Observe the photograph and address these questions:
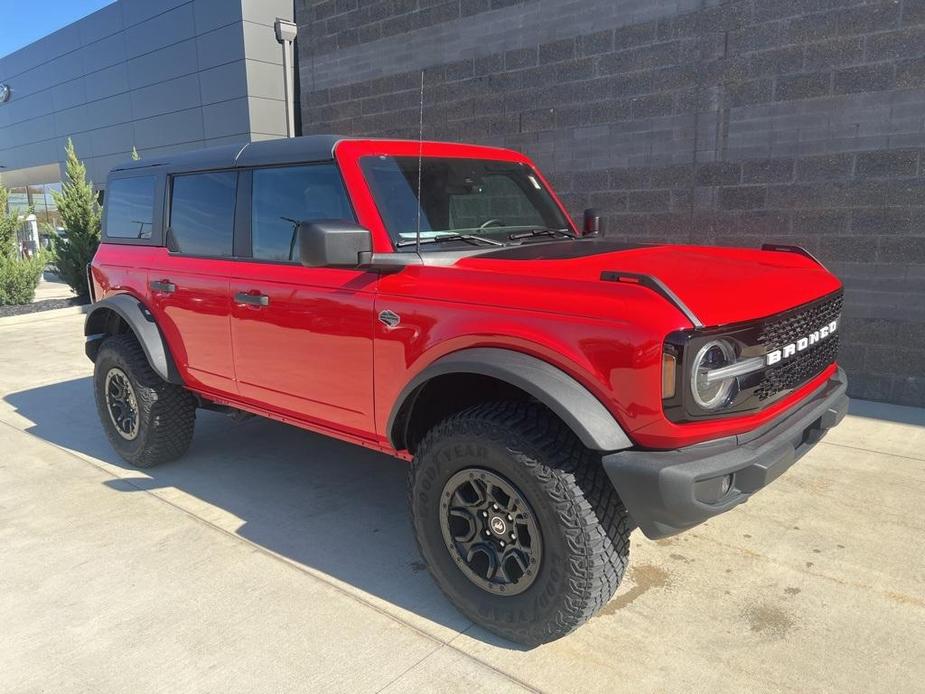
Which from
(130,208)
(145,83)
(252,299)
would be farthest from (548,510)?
(145,83)

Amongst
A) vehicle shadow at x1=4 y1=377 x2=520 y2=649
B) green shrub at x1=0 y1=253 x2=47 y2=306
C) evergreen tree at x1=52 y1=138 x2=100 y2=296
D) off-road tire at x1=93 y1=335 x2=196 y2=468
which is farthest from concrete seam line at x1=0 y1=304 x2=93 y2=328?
off-road tire at x1=93 y1=335 x2=196 y2=468

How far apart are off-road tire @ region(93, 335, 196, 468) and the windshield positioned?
2.12 meters

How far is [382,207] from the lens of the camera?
312cm

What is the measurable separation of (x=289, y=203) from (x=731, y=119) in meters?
4.51

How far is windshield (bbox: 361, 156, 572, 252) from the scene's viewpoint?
3.15 metres

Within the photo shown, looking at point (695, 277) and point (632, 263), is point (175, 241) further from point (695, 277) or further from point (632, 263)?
point (695, 277)

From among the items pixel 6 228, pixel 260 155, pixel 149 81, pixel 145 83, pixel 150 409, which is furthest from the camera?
pixel 145 83

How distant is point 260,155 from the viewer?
3605mm

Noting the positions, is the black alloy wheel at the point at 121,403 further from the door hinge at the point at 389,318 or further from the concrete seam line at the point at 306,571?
the door hinge at the point at 389,318

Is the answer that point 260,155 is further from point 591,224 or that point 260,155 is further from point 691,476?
point 691,476

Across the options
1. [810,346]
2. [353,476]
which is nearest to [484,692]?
[810,346]

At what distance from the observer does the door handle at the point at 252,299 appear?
11.3 feet

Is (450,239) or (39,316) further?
(39,316)

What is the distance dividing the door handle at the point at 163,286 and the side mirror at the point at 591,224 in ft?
8.16
